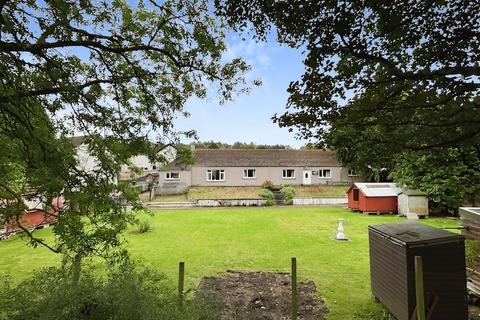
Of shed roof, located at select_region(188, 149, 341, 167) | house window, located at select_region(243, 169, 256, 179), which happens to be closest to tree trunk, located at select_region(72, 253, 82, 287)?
shed roof, located at select_region(188, 149, 341, 167)

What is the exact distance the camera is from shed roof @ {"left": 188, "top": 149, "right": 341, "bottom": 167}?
4131 centimetres

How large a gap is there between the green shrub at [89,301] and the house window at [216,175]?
34.3 meters

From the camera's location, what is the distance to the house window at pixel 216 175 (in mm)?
40906

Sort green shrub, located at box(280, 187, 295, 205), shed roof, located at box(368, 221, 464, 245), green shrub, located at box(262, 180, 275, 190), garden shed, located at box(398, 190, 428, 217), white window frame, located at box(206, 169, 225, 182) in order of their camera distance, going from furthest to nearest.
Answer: white window frame, located at box(206, 169, 225, 182) < green shrub, located at box(262, 180, 275, 190) < green shrub, located at box(280, 187, 295, 205) < garden shed, located at box(398, 190, 428, 217) < shed roof, located at box(368, 221, 464, 245)

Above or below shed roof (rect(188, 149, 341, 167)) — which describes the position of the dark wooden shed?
below

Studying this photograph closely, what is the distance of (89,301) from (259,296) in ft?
18.0

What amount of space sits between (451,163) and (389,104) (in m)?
2.51

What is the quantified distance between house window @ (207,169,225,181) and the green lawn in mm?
16023

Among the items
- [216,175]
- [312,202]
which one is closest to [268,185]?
[216,175]

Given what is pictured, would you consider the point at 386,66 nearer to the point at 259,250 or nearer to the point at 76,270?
the point at 76,270

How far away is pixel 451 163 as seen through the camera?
7.35 metres

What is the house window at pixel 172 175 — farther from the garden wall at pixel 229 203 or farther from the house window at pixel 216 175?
the garden wall at pixel 229 203

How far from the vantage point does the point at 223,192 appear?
125 ft

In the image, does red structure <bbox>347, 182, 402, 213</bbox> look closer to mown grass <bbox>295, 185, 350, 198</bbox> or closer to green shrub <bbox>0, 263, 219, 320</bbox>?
mown grass <bbox>295, 185, 350, 198</bbox>
